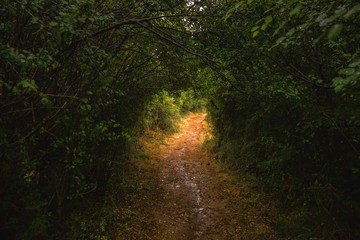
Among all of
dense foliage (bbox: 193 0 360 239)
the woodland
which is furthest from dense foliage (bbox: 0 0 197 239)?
dense foliage (bbox: 193 0 360 239)

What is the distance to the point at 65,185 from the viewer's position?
6.75 meters

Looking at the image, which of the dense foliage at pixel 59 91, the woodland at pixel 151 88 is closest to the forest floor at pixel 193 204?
the woodland at pixel 151 88

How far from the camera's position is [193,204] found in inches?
420

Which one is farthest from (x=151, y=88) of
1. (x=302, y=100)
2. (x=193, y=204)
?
(x=302, y=100)

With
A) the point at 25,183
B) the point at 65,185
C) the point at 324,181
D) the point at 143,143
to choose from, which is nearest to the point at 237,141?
the point at 143,143

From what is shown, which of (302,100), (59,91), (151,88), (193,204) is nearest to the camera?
(59,91)

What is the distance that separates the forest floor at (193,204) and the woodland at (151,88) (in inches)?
25.3

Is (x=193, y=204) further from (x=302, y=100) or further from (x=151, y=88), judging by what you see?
(x=302, y=100)

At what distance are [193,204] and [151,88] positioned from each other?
4415 mm

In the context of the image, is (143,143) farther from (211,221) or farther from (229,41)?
(229,41)

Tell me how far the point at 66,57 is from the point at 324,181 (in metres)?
6.90

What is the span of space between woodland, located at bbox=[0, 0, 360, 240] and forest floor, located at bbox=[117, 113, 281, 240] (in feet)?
2.11

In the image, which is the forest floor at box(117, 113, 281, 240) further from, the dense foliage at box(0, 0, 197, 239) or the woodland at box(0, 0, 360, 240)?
the dense foliage at box(0, 0, 197, 239)

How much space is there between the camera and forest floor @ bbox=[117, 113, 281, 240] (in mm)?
8539
